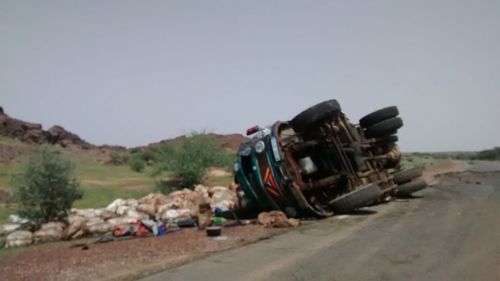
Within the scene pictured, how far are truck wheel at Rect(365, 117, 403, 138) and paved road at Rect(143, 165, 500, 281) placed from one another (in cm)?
413

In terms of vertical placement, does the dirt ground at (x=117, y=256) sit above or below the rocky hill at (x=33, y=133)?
below

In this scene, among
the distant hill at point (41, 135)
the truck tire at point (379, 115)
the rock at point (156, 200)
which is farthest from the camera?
the distant hill at point (41, 135)

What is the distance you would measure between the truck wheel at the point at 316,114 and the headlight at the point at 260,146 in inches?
47.6

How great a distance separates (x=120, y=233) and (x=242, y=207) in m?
3.99

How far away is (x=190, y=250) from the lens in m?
8.40

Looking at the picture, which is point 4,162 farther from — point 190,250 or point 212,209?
point 190,250

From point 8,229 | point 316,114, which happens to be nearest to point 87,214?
point 8,229

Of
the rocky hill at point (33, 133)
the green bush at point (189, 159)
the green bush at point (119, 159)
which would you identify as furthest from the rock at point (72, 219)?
the rocky hill at point (33, 133)

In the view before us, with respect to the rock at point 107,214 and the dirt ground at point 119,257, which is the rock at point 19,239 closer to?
the dirt ground at point 119,257

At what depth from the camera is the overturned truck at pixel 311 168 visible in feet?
39.2

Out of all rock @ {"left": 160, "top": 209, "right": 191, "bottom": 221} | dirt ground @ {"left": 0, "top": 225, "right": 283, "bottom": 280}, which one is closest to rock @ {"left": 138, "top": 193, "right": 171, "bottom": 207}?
rock @ {"left": 160, "top": 209, "right": 191, "bottom": 221}

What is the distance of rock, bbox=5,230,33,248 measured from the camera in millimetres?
10816

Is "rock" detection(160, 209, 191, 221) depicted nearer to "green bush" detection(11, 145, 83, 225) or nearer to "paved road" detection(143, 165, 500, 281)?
"green bush" detection(11, 145, 83, 225)

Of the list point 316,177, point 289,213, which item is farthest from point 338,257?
point 316,177
